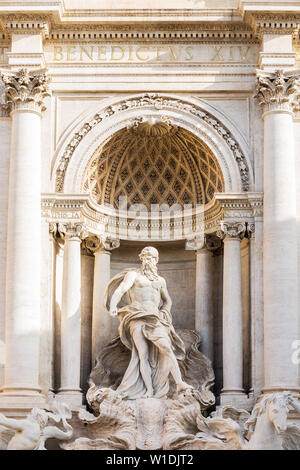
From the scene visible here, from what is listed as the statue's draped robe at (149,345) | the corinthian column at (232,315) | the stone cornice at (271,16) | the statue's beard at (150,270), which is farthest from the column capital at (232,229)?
the stone cornice at (271,16)

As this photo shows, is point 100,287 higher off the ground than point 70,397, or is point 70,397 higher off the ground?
point 100,287

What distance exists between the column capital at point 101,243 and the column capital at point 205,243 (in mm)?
1793

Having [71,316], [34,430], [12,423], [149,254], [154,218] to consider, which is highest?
[154,218]

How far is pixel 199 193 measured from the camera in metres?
28.0

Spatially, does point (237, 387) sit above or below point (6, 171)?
below

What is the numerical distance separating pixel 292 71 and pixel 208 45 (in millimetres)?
2232

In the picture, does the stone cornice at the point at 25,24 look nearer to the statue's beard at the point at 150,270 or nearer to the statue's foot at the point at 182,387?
the statue's beard at the point at 150,270

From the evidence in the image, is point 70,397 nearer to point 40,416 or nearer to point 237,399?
point 40,416

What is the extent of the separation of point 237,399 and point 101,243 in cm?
502

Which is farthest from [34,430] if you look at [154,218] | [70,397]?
[154,218]

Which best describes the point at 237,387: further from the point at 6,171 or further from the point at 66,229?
the point at 6,171

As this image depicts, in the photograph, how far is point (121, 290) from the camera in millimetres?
25719

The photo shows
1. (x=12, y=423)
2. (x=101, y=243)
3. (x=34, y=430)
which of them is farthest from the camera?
(x=101, y=243)
